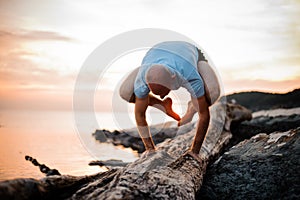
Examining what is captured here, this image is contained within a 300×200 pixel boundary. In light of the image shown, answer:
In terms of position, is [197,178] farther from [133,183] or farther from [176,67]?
[176,67]

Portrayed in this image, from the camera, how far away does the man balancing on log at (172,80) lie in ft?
10.5

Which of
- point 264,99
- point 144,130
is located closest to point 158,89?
point 144,130

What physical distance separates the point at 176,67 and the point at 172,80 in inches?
5.1

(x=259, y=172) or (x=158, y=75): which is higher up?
(x=158, y=75)

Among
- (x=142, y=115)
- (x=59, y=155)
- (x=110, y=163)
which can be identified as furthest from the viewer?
(x=59, y=155)

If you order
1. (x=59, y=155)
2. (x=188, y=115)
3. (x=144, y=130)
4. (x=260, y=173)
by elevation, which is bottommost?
(x=59, y=155)

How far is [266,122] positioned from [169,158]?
22.8ft

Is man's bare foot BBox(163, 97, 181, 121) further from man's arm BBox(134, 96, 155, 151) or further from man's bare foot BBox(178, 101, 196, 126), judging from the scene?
man's arm BBox(134, 96, 155, 151)

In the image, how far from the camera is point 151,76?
3135mm

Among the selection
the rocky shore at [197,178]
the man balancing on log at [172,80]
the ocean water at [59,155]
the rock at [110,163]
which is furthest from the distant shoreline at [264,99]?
the man balancing on log at [172,80]

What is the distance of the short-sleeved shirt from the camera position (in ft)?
10.7

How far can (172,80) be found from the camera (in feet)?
10.6

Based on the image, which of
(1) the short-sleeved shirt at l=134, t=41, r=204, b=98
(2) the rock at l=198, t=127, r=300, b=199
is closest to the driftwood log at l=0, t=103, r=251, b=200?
(2) the rock at l=198, t=127, r=300, b=199

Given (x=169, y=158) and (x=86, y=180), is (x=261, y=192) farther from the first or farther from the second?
(x=86, y=180)
